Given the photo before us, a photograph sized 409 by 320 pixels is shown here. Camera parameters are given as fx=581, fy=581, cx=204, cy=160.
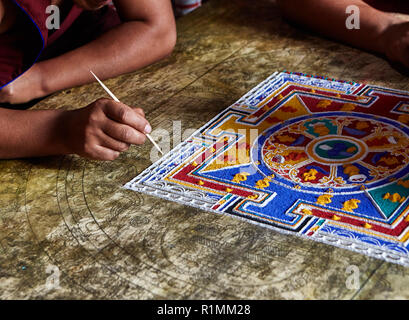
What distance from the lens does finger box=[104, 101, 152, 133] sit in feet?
3.67

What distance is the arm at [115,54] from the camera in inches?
58.7

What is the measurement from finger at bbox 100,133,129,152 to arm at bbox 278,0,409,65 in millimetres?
797

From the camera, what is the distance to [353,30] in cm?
165

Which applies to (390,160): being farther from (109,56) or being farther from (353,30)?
(109,56)

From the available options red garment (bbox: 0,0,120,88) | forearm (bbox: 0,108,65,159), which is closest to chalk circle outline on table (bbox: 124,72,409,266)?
forearm (bbox: 0,108,65,159)

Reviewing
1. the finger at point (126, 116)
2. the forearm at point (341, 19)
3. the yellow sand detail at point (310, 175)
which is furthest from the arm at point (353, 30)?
the finger at point (126, 116)

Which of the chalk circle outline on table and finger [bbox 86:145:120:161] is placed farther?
finger [bbox 86:145:120:161]

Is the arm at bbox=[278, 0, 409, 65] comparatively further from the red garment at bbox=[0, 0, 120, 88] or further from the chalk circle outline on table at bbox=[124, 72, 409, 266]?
the red garment at bbox=[0, 0, 120, 88]

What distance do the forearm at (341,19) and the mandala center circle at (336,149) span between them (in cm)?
49

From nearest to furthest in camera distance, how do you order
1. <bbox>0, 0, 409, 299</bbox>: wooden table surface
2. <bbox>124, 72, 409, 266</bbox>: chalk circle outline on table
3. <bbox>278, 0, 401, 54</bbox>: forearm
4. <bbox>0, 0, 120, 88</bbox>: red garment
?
<bbox>0, 0, 409, 299</bbox>: wooden table surface → <bbox>124, 72, 409, 266</bbox>: chalk circle outline on table → <bbox>0, 0, 120, 88</bbox>: red garment → <bbox>278, 0, 401, 54</bbox>: forearm

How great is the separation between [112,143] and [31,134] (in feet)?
0.67

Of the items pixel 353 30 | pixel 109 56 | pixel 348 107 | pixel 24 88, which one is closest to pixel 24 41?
pixel 24 88

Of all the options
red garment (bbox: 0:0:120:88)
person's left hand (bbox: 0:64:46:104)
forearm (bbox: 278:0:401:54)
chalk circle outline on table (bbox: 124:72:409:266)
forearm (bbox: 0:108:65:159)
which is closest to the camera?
chalk circle outline on table (bbox: 124:72:409:266)

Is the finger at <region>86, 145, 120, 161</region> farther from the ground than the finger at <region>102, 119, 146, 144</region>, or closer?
closer
